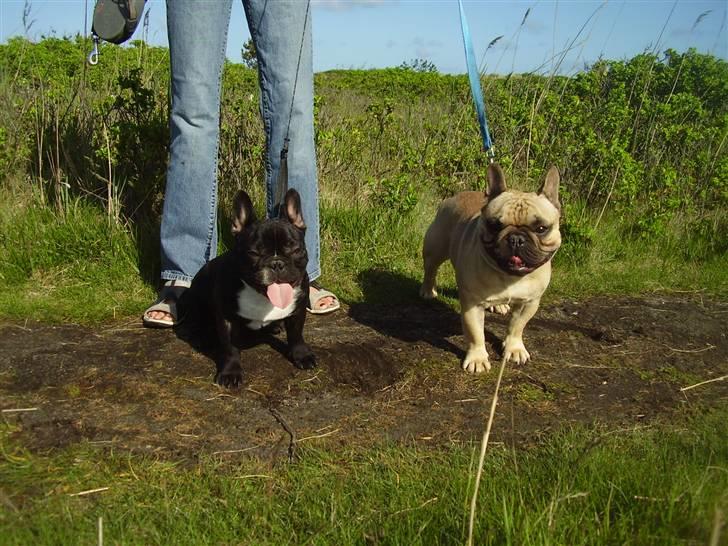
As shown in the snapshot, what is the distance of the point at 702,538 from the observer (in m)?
1.69

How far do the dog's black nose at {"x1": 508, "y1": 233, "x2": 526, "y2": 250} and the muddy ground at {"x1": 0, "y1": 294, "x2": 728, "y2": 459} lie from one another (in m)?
0.69

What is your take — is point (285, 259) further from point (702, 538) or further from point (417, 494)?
point (702, 538)

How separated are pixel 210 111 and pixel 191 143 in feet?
0.68

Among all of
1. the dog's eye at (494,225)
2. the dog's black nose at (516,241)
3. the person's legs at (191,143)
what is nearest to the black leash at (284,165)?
the person's legs at (191,143)

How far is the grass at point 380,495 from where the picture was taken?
6.11ft

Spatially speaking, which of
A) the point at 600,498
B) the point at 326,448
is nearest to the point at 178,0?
the point at 326,448

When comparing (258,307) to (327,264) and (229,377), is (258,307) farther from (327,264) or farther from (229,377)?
(327,264)

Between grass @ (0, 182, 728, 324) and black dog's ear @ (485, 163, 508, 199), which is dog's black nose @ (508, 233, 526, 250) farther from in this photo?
grass @ (0, 182, 728, 324)

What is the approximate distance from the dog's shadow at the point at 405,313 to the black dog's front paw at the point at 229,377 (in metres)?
1.00

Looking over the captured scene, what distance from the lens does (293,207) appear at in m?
3.48

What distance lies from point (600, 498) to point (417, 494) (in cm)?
57

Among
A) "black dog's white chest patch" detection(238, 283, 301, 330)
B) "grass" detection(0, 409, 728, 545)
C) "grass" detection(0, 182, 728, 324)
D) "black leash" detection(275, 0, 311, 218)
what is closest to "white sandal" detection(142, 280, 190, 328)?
"grass" detection(0, 182, 728, 324)

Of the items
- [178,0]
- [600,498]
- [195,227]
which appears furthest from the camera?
[195,227]

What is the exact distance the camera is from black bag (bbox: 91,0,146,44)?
11.7 feet
